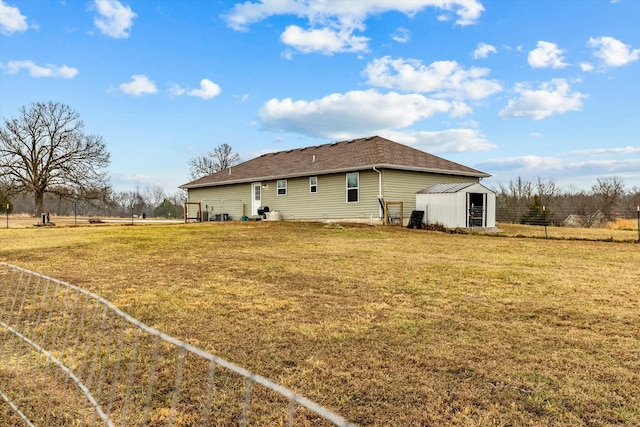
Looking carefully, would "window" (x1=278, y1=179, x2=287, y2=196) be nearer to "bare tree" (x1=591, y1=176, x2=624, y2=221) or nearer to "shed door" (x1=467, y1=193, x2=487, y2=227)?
"shed door" (x1=467, y1=193, x2=487, y2=227)

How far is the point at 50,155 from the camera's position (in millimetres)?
35469

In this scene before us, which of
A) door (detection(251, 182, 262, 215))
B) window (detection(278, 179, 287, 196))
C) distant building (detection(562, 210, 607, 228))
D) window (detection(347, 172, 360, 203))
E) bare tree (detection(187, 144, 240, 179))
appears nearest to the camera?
window (detection(347, 172, 360, 203))

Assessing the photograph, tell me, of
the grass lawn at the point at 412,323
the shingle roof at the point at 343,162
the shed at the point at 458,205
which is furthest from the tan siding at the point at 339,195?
the grass lawn at the point at 412,323

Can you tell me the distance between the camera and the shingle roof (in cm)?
1920

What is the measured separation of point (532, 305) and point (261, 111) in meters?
25.1

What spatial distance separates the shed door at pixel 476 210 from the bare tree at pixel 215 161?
3690 centimetres

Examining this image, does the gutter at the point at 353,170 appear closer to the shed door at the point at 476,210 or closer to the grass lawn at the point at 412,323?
the shed door at the point at 476,210

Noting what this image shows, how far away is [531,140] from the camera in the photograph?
2406 centimetres

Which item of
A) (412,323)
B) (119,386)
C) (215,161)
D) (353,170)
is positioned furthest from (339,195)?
Result: (215,161)

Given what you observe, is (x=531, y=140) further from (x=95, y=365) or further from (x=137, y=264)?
(x=95, y=365)

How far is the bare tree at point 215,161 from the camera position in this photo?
168 ft

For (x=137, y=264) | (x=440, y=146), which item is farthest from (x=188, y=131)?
(x=137, y=264)

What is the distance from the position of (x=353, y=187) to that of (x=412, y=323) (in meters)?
15.3

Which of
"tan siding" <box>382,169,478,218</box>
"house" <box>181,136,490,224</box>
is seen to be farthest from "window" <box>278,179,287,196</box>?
"tan siding" <box>382,169,478,218</box>
